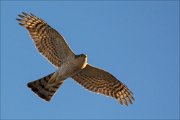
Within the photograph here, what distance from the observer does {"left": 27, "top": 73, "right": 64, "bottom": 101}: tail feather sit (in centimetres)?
1747

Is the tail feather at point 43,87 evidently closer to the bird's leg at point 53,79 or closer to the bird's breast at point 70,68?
the bird's leg at point 53,79

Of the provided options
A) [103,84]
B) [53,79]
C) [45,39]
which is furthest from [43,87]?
[103,84]

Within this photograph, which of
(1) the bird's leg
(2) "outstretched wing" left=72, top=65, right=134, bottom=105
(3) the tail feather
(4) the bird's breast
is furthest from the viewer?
(2) "outstretched wing" left=72, top=65, right=134, bottom=105

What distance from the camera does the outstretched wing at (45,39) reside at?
1758cm

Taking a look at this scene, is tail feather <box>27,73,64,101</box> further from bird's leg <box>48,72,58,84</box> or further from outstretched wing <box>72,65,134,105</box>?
outstretched wing <box>72,65,134,105</box>

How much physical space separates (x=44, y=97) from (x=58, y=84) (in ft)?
2.10

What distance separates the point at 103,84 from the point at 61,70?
2.00m

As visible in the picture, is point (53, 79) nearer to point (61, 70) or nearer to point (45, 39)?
point (61, 70)

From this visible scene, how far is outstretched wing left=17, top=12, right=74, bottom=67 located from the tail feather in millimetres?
643

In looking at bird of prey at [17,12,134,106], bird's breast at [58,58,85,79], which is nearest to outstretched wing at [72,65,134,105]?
bird of prey at [17,12,134,106]

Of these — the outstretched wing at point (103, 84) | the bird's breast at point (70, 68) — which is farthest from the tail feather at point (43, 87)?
the outstretched wing at point (103, 84)

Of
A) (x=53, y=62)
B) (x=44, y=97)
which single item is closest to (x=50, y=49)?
(x=53, y=62)

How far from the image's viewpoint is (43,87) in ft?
57.7

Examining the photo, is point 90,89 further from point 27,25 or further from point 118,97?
point 27,25
